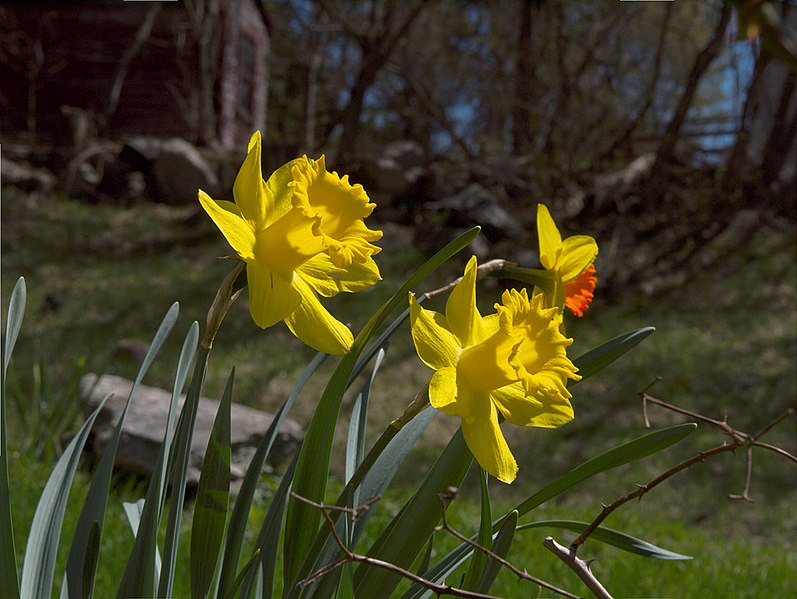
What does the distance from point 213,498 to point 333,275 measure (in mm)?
272

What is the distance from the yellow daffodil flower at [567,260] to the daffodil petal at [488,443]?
0.17 meters

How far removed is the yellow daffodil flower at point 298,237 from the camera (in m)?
0.67

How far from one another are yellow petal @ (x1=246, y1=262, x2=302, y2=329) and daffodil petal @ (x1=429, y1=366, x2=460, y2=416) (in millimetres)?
131

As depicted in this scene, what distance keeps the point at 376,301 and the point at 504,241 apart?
1.37m

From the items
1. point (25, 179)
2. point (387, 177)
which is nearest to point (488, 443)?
point (387, 177)

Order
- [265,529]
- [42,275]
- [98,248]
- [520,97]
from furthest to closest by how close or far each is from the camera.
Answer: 1. [520,97]
2. [98,248]
3. [42,275]
4. [265,529]

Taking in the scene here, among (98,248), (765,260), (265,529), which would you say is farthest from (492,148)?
(265,529)

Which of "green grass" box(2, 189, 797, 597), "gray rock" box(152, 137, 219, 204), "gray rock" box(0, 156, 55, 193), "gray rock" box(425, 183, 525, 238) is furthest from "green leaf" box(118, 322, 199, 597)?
"gray rock" box(0, 156, 55, 193)

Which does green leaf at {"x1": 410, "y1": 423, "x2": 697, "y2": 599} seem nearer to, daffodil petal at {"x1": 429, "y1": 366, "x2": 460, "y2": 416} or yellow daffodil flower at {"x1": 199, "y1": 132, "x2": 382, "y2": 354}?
daffodil petal at {"x1": 429, "y1": 366, "x2": 460, "y2": 416}

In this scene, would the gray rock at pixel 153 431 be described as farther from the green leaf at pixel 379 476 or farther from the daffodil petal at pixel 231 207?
the daffodil petal at pixel 231 207

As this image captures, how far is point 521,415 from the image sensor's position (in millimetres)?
725

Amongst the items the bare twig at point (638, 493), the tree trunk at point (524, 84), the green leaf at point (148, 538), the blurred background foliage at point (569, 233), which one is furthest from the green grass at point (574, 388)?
the tree trunk at point (524, 84)

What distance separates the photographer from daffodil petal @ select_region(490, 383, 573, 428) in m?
0.72

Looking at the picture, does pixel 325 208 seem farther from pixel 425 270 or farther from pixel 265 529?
pixel 265 529
